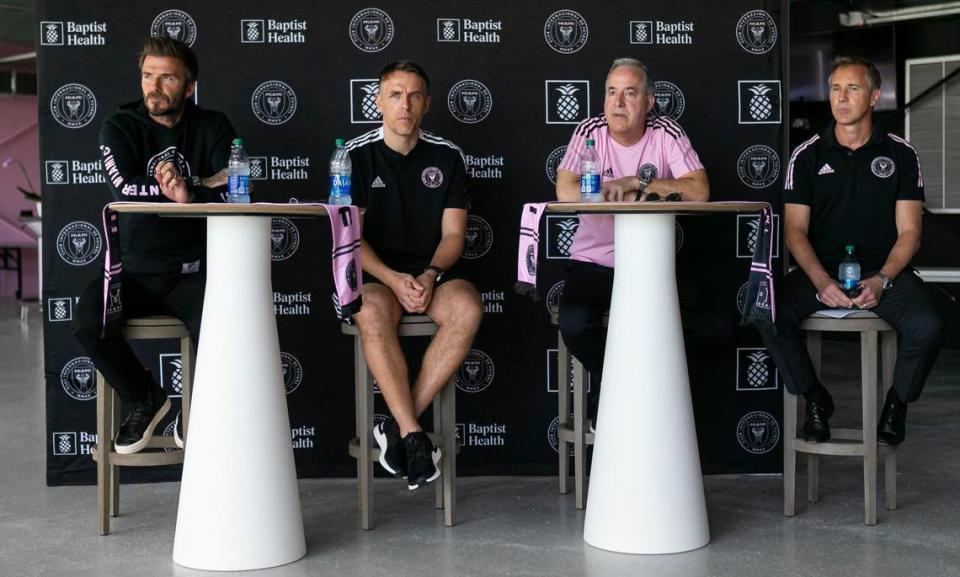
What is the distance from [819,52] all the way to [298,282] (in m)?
6.24

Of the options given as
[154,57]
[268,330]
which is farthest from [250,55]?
[268,330]

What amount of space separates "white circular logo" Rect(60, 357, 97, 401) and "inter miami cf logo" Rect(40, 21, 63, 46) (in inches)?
42.9

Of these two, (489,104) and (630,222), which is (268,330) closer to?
(630,222)

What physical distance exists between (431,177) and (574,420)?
916 millimetres

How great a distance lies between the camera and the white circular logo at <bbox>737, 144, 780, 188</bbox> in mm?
3875

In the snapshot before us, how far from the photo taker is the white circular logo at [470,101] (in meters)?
3.82

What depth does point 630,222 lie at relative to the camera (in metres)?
2.90

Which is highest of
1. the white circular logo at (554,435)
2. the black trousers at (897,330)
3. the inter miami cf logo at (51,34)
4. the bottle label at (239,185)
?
the inter miami cf logo at (51,34)

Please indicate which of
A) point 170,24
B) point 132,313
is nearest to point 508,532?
point 132,313

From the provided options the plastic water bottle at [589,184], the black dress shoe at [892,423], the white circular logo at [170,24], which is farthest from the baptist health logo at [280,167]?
the black dress shoe at [892,423]

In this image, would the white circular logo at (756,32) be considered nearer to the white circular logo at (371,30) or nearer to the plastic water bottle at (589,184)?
the plastic water bottle at (589,184)

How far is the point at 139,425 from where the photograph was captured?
10.6ft

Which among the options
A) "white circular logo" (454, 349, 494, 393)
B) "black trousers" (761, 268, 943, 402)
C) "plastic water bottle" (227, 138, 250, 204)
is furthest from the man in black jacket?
"black trousers" (761, 268, 943, 402)

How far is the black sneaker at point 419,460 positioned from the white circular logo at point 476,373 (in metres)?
0.77
